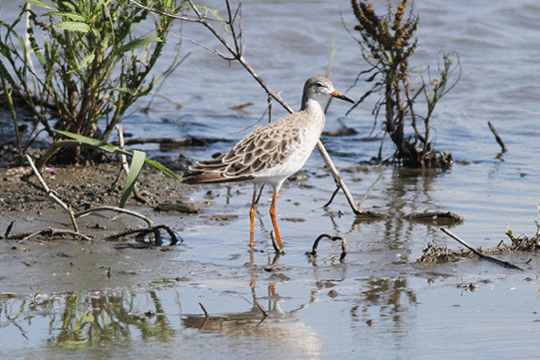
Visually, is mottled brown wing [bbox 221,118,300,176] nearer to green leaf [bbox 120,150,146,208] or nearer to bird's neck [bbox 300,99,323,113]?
bird's neck [bbox 300,99,323,113]

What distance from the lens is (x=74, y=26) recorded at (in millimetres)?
5965

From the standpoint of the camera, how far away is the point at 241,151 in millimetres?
6410

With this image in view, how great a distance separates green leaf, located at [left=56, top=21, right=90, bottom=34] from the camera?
19.1 ft

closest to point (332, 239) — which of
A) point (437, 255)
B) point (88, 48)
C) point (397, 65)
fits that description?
point (437, 255)

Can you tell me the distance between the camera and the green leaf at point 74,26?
5836 millimetres

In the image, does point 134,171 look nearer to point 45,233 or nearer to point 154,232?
point 154,232

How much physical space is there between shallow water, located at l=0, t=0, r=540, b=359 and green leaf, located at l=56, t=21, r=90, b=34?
68.4 inches

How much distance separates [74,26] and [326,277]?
108 inches

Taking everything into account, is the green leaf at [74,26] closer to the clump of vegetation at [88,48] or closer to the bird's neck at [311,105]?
the clump of vegetation at [88,48]

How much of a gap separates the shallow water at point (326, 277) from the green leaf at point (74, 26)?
1738 millimetres

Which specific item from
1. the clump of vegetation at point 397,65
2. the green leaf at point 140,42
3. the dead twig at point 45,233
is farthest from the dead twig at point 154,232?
the clump of vegetation at point 397,65

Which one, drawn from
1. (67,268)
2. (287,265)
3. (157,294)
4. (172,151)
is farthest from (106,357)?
(172,151)

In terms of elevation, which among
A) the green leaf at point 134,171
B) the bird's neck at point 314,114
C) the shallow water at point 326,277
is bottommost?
the shallow water at point 326,277

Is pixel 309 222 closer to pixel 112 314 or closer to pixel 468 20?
pixel 112 314
